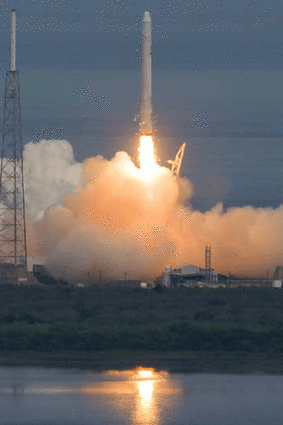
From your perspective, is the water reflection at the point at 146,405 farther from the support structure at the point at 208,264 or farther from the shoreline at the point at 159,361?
the support structure at the point at 208,264

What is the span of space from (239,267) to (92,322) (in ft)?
110

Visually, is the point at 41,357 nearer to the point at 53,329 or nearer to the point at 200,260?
the point at 53,329

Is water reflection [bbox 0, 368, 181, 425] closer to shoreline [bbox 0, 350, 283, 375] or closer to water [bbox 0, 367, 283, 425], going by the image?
water [bbox 0, 367, 283, 425]

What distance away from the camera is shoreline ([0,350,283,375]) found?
43.3 m

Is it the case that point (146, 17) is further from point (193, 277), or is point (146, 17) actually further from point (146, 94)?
point (193, 277)

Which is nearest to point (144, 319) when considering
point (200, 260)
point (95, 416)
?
point (95, 416)

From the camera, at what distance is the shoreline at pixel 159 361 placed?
43.3m

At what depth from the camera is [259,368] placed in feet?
143

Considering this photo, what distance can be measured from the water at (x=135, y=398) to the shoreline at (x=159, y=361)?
124cm

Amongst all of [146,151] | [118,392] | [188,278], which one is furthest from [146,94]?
[118,392]

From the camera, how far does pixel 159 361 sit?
4509cm

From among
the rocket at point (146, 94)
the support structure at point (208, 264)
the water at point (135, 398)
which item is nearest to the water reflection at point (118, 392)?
the water at point (135, 398)

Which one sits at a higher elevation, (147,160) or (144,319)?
(147,160)

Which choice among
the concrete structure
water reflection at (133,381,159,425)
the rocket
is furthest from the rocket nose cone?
water reflection at (133,381,159,425)
